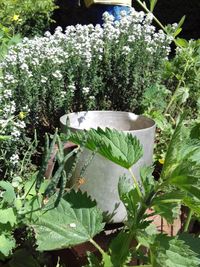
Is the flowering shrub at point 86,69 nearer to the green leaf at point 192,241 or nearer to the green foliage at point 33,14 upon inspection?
the green leaf at point 192,241

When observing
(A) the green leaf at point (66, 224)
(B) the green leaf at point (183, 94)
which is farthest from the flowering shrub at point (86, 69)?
(A) the green leaf at point (66, 224)

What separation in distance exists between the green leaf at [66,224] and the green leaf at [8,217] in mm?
105

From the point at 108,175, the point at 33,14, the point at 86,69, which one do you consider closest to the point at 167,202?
the point at 108,175

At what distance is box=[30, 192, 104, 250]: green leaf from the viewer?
1427 millimetres

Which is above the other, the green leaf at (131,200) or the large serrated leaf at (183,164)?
the large serrated leaf at (183,164)

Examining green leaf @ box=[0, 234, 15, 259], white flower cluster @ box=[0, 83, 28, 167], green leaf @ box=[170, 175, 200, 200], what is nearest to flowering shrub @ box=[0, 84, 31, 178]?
white flower cluster @ box=[0, 83, 28, 167]

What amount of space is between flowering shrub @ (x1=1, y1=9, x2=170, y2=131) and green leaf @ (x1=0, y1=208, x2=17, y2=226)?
0.94m

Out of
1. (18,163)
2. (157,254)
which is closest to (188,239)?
(157,254)

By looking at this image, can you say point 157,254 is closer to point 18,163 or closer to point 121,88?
point 18,163

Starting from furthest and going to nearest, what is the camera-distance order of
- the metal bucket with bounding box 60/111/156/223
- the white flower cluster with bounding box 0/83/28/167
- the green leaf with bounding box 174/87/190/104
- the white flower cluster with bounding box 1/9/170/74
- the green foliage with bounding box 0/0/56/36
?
1. the green foliage with bounding box 0/0/56/36
2. the white flower cluster with bounding box 1/9/170/74
3. the green leaf with bounding box 174/87/190/104
4. the white flower cluster with bounding box 0/83/28/167
5. the metal bucket with bounding box 60/111/156/223

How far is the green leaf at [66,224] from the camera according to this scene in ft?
4.68

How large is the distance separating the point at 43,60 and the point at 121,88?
508 mm

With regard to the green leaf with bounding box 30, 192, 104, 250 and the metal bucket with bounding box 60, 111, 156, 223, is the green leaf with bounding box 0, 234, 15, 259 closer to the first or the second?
the green leaf with bounding box 30, 192, 104, 250

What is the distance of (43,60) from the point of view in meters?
2.72
